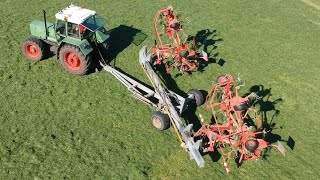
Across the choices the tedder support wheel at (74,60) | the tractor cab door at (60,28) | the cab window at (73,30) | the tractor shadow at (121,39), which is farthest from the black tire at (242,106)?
the tractor cab door at (60,28)

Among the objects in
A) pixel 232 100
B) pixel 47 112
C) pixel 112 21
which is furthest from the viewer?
pixel 112 21

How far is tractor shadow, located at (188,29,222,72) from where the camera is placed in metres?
14.2

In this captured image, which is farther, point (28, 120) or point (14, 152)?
point (28, 120)

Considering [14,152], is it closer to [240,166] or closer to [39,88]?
[39,88]

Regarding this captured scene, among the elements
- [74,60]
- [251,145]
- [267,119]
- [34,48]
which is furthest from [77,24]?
[267,119]

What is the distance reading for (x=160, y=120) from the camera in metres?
10.3

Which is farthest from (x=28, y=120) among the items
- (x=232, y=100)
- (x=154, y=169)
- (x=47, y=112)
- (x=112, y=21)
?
(x=112, y=21)

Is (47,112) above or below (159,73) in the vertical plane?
below

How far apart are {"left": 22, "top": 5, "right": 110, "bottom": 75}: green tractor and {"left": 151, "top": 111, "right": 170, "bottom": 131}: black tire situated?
10.7 ft

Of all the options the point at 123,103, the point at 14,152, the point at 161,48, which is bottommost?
the point at 14,152

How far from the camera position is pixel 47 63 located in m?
12.6

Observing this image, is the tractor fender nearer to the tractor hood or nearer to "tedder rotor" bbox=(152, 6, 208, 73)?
the tractor hood

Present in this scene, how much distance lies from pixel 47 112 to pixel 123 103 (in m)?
2.51

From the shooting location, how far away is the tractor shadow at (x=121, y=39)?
13806 millimetres
